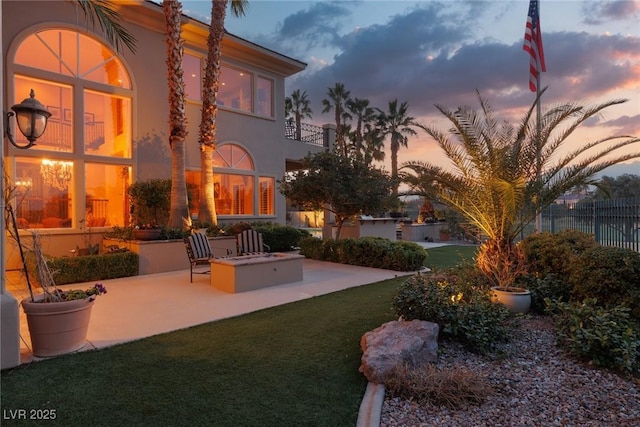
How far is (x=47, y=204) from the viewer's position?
34.3 feet

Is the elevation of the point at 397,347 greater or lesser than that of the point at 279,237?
lesser

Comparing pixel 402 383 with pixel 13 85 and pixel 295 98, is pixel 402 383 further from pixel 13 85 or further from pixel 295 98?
pixel 295 98

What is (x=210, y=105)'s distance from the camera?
475 inches

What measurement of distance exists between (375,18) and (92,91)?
28.9 feet

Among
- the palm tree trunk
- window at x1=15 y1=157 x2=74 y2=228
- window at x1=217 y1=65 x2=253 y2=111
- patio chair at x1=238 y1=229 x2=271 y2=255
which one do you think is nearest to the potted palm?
patio chair at x1=238 y1=229 x2=271 y2=255

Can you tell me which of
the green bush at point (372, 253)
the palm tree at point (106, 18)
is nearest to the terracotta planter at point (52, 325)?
the palm tree at point (106, 18)

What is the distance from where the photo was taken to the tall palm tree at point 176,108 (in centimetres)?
1058

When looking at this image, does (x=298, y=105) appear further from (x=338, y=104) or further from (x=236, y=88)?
(x=236, y=88)

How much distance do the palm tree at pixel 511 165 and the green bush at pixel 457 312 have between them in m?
1.55

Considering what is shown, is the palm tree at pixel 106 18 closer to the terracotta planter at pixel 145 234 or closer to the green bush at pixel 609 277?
the terracotta planter at pixel 145 234

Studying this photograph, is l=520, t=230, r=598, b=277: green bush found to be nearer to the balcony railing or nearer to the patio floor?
the patio floor

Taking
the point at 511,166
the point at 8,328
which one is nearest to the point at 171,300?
the point at 8,328

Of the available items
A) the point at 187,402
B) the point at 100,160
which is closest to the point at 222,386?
the point at 187,402

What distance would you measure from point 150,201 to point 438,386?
10.2 m
